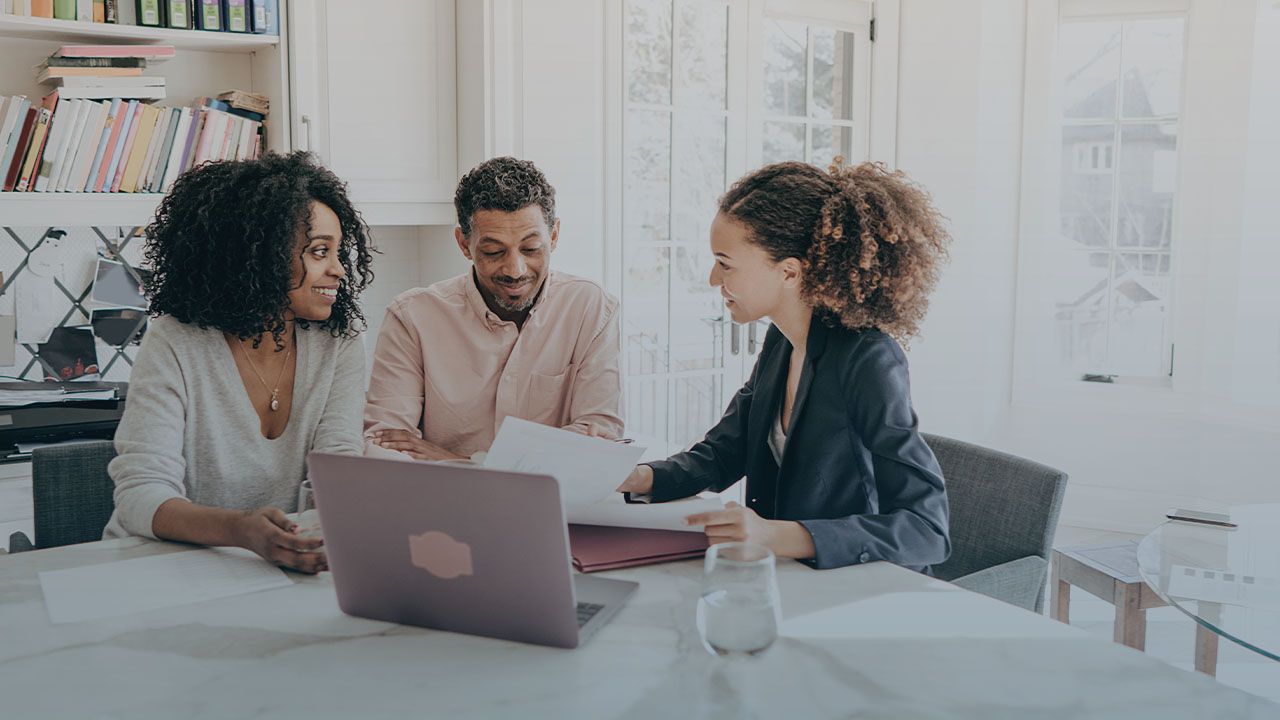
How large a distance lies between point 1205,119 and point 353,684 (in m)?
3.87

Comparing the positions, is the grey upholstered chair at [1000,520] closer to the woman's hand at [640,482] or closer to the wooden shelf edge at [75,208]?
the woman's hand at [640,482]

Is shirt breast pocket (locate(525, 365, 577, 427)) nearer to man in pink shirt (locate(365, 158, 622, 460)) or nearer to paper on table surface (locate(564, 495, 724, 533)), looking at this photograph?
man in pink shirt (locate(365, 158, 622, 460))

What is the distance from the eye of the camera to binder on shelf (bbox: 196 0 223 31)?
8.93ft

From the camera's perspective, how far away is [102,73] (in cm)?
267

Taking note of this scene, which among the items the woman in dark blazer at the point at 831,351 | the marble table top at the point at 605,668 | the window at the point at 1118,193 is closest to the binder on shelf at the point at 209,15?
the woman in dark blazer at the point at 831,351

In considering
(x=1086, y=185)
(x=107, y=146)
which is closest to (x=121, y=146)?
(x=107, y=146)

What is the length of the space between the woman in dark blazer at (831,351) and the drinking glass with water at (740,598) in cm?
42

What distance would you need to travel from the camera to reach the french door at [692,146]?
3.35 meters

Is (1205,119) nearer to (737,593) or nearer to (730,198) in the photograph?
(730,198)

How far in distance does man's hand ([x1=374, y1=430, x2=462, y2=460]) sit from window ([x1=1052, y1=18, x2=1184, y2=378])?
3.00 metres

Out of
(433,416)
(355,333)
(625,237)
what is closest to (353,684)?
(355,333)

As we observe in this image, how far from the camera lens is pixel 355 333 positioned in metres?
1.86

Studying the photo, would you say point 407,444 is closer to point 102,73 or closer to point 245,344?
point 245,344

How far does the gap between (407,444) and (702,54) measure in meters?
2.02
